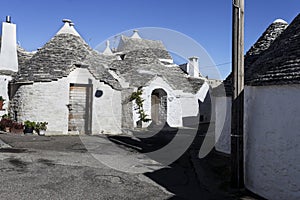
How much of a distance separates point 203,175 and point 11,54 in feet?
50.6

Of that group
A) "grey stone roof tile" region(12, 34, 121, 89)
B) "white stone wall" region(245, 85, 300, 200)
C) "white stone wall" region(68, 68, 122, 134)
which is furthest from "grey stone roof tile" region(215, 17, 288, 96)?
"grey stone roof tile" region(12, 34, 121, 89)

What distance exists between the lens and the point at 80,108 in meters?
16.7

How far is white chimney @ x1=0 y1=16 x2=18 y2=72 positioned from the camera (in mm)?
18562

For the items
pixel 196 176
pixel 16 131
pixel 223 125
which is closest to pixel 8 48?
pixel 16 131

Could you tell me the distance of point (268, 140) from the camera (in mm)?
6137

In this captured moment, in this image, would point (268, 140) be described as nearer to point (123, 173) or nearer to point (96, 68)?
point (123, 173)

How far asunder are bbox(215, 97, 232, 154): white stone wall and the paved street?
0.48 metres

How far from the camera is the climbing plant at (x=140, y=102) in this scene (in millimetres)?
20688

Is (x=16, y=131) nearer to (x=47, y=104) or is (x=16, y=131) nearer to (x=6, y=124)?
(x=6, y=124)

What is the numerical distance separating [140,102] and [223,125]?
10386 millimetres

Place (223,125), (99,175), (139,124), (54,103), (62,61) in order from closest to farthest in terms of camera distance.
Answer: (99,175) → (223,125) → (54,103) → (62,61) → (139,124)

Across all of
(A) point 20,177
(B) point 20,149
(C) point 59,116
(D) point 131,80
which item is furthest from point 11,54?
(A) point 20,177

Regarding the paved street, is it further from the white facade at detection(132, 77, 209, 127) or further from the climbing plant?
the white facade at detection(132, 77, 209, 127)

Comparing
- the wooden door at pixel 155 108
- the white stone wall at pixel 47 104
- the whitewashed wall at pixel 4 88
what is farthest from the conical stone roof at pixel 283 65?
the wooden door at pixel 155 108
